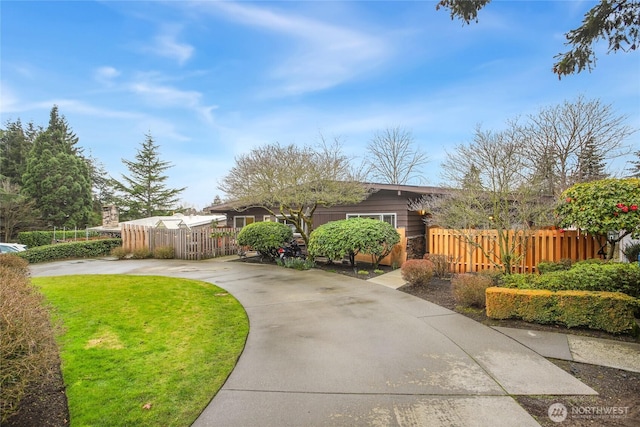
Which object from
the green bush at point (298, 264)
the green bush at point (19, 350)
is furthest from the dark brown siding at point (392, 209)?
the green bush at point (19, 350)

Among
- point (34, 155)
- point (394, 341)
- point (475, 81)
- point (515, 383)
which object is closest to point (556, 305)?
point (515, 383)

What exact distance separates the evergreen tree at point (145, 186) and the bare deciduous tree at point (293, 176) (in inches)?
1081

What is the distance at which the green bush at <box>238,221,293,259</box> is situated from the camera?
1274cm

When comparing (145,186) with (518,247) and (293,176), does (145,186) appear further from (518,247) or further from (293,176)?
(518,247)

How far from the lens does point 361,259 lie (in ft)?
41.8

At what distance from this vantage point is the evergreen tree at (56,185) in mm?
25781

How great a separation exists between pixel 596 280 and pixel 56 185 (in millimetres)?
34794

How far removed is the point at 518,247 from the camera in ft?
29.5

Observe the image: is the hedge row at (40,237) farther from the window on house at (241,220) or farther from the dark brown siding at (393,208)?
the dark brown siding at (393,208)

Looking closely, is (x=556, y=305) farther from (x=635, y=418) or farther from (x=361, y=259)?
(x=361, y=259)

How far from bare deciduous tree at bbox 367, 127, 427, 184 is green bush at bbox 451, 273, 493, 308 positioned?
2177 centimetres

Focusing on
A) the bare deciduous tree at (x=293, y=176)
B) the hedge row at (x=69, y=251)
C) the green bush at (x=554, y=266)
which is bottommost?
the hedge row at (x=69, y=251)

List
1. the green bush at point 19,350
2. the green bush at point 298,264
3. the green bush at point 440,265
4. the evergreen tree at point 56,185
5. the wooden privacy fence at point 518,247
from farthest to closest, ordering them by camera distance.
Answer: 1. the evergreen tree at point 56,185
2. the green bush at point 298,264
3. the green bush at point 440,265
4. the wooden privacy fence at point 518,247
5. the green bush at point 19,350

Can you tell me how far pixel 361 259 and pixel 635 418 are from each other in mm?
10141
